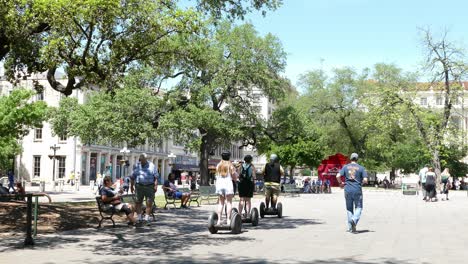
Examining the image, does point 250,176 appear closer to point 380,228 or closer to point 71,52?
point 380,228

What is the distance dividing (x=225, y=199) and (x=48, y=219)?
4618mm

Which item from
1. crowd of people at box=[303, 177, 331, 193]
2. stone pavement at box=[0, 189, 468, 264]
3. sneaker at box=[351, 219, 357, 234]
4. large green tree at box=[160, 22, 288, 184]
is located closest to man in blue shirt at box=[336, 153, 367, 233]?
sneaker at box=[351, 219, 357, 234]

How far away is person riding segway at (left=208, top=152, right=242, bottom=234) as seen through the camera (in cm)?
1214

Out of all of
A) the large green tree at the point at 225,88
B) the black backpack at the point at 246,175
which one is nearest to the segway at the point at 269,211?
the black backpack at the point at 246,175

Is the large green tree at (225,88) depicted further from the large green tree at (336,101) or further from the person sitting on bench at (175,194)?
the large green tree at (336,101)

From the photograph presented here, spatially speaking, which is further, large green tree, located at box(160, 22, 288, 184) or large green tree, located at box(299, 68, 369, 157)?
large green tree, located at box(299, 68, 369, 157)

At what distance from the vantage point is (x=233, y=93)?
3884cm

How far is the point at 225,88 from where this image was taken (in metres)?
37.4

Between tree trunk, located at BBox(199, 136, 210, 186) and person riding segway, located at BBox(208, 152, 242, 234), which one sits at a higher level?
tree trunk, located at BBox(199, 136, 210, 186)

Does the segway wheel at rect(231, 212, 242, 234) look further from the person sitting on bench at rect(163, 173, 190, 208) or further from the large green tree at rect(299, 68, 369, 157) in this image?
the large green tree at rect(299, 68, 369, 157)

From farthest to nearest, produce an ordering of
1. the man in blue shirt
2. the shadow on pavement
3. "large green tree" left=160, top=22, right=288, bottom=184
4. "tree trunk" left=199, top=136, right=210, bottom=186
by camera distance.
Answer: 1. "tree trunk" left=199, top=136, right=210, bottom=186
2. "large green tree" left=160, top=22, right=288, bottom=184
3. the man in blue shirt
4. the shadow on pavement

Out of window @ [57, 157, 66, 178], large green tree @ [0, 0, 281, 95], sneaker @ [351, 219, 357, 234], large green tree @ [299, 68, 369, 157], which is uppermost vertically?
large green tree @ [299, 68, 369, 157]

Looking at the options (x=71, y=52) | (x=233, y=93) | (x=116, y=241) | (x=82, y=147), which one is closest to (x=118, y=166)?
(x=82, y=147)

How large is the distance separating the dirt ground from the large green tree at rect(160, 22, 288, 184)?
1891cm
